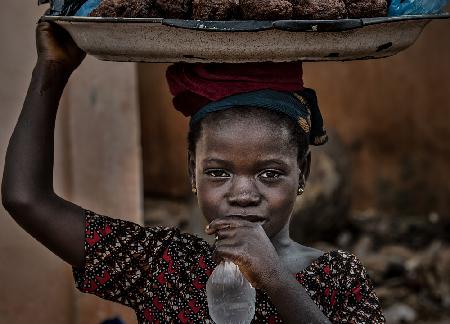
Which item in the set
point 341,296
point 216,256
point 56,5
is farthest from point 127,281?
point 56,5

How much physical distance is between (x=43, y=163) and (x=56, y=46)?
341 millimetres

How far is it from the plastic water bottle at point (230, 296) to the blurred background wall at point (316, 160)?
1.94 m

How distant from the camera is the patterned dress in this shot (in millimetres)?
2916

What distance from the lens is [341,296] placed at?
9.59ft

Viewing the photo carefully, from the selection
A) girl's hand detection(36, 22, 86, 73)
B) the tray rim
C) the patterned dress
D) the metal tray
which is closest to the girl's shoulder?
the patterned dress

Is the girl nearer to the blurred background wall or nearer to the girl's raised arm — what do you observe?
the girl's raised arm

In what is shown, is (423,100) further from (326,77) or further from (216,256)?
(216,256)

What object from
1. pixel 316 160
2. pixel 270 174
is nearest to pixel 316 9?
pixel 270 174

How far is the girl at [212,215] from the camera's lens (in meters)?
2.68

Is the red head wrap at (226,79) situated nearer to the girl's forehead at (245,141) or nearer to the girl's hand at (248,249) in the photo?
the girl's forehead at (245,141)

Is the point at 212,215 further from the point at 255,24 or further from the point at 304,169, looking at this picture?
the point at 255,24

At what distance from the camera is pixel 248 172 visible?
9.02 feet

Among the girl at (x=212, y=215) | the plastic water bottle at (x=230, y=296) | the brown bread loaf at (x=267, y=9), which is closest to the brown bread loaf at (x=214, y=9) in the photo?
the brown bread loaf at (x=267, y=9)

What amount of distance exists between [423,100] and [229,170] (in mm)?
6957
